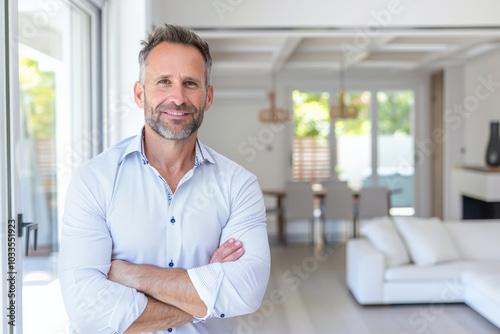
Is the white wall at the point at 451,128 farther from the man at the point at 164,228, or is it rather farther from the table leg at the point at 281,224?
the man at the point at 164,228

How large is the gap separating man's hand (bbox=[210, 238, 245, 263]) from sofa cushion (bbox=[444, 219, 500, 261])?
4.65 metres

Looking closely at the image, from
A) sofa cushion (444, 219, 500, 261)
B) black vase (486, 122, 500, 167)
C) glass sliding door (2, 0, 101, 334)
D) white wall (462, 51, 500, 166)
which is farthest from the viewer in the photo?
white wall (462, 51, 500, 166)

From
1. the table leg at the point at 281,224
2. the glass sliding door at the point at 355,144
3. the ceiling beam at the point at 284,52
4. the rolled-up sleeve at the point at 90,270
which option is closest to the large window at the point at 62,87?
the rolled-up sleeve at the point at 90,270

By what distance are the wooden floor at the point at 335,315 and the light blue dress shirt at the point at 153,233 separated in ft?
10.2

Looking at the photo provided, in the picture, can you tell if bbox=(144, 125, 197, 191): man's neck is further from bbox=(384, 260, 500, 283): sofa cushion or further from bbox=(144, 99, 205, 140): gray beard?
bbox=(384, 260, 500, 283): sofa cushion

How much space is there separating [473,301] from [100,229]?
4344 mm

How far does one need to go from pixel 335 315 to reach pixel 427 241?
1157 millimetres

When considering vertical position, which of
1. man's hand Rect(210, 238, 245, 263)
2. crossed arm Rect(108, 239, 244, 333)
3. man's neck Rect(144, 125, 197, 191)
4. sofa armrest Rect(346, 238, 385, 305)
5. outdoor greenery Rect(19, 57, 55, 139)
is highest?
outdoor greenery Rect(19, 57, 55, 139)

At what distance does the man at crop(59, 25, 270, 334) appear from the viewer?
1756 millimetres

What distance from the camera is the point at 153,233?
1812mm

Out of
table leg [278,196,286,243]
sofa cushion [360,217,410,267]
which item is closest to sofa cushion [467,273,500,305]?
sofa cushion [360,217,410,267]

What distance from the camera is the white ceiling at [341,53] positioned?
7941mm

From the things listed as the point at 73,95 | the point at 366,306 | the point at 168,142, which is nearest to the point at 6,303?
the point at 168,142

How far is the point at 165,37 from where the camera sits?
1.81m
